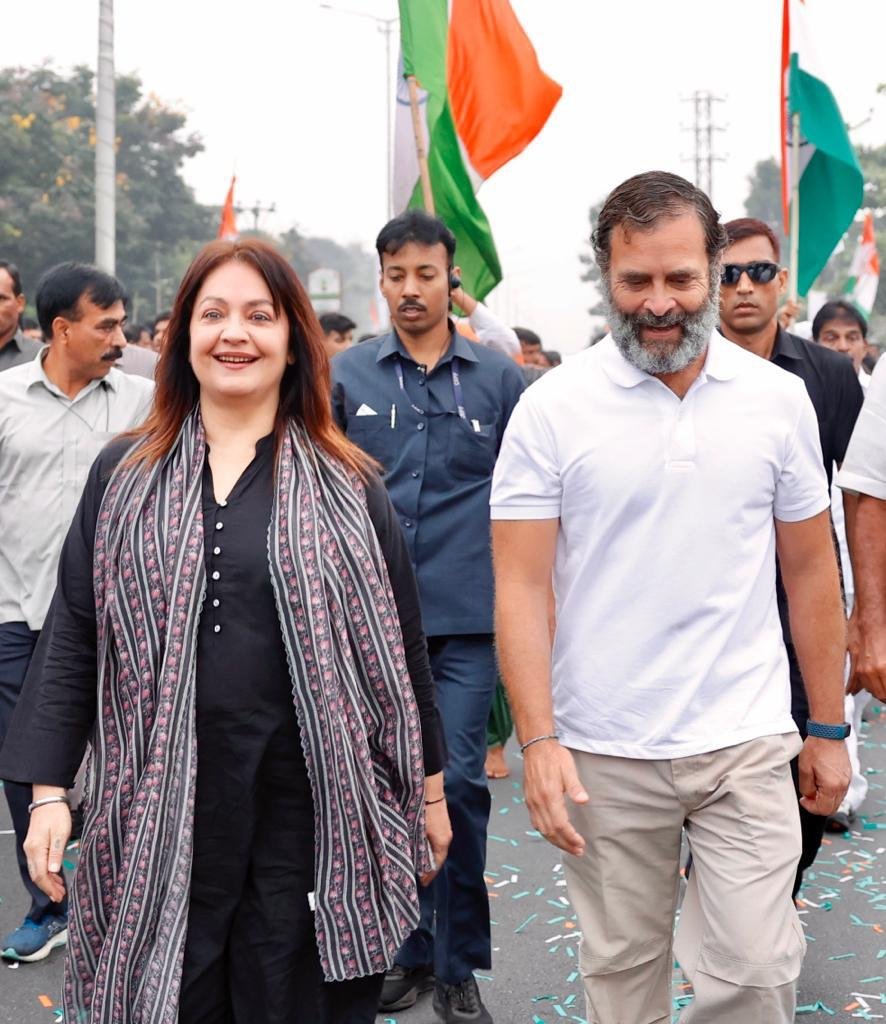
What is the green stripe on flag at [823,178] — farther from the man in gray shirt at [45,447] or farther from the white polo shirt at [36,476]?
the white polo shirt at [36,476]

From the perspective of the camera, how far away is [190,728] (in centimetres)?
297

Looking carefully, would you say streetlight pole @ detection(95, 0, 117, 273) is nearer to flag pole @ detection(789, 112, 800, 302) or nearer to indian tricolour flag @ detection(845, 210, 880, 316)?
indian tricolour flag @ detection(845, 210, 880, 316)

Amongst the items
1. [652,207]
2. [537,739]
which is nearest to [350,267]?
[652,207]

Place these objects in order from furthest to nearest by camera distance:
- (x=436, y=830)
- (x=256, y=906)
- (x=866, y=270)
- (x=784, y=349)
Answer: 1. (x=866, y=270)
2. (x=784, y=349)
3. (x=436, y=830)
4. (x=256, y=906)

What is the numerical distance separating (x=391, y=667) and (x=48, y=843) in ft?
2.61

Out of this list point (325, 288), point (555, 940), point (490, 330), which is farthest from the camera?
point (325, 288)

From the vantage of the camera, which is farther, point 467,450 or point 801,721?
point 467,450

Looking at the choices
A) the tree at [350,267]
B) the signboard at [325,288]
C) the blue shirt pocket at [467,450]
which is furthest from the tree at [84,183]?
the tree at [350,267]

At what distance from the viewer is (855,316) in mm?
10195

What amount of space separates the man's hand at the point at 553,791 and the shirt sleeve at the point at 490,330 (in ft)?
14.9

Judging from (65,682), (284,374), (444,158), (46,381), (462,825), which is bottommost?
(462,825)

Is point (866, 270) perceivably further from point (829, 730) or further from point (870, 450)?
point (829, 730)

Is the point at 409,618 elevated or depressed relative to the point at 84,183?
depressed

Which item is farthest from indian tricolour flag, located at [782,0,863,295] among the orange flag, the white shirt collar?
the orange flag
